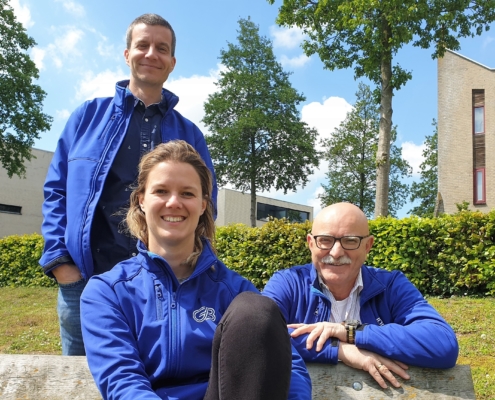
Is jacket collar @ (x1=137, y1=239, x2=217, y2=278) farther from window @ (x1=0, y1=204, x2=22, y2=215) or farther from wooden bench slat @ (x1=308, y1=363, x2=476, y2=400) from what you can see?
window @ (x1=0, y1=204, x2=22, y2=215)

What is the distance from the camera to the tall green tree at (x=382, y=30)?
44.5 feet

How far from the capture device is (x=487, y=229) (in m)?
9.08

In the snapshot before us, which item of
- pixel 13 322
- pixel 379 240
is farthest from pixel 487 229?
pixel 13 322

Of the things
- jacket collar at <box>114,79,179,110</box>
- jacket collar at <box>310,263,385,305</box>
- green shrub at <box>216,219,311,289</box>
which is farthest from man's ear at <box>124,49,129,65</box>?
green shrub at <box>216,219,311,289</box>

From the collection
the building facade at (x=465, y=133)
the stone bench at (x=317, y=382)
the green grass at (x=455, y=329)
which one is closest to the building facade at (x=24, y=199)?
the building facade at (x=465, y=133)

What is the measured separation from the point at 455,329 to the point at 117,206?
18.9 ft

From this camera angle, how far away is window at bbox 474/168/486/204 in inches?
882

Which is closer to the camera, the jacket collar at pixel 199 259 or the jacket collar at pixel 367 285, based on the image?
the jacket collar at pixel 199 259

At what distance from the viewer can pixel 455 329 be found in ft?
22.8

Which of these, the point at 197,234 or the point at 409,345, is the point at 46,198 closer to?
the point at 197,234

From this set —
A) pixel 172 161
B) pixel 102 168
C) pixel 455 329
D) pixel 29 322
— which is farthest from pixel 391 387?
pixel 29 322

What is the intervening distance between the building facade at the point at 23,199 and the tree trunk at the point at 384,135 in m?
26.8

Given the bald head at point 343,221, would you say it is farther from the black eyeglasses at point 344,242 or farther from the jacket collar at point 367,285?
the jacket collar at point 367,285

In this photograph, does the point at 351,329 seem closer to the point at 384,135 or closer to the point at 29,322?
the point at 29,322
